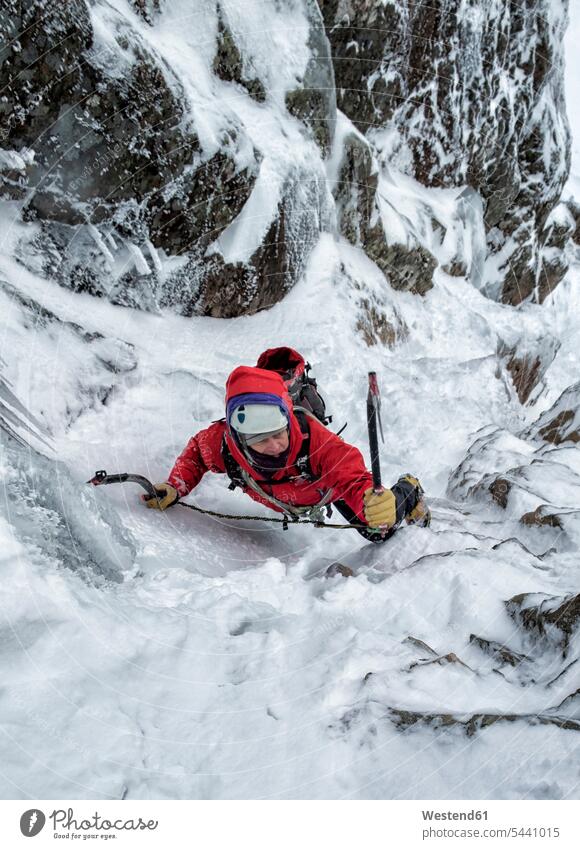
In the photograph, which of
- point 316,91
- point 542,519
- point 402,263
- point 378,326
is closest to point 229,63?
point 316,91

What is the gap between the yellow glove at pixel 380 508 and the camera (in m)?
3.68

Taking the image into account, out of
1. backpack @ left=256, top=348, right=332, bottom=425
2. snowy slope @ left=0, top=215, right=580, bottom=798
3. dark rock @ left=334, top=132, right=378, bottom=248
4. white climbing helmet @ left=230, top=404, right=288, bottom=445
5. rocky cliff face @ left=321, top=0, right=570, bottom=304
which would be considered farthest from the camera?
rocky cliff face @ left=321, top=0, right=570, bottom=304

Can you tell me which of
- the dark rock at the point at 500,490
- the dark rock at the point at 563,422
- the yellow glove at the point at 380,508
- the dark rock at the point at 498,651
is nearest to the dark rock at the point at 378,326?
the dark rock at the point at 563,422

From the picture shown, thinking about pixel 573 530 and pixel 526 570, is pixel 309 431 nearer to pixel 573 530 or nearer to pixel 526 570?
pixel 526 570

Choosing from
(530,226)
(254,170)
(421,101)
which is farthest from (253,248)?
(530,226)

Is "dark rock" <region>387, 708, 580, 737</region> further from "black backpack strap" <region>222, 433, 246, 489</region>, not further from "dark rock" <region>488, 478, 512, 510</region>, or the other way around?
"dark rock" <region>488, 478, 512, 510</region>

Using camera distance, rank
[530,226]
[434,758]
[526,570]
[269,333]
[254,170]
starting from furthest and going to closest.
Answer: [530,226], [269,333], [254,170], [526,570], [434,758]

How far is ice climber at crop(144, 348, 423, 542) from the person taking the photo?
3.56 meters

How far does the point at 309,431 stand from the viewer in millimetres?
3938

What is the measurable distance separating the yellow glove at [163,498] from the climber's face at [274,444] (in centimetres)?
87

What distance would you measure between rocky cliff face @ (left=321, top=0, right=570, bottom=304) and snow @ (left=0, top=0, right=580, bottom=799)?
461 centimetres

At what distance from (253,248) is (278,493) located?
4.21 meters

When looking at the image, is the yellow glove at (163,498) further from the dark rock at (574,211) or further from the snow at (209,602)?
the dark rock at (574,211)

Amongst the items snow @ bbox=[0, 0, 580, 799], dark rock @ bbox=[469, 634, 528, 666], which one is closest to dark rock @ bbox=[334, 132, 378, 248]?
snow @ bbox=[0, 0, 580, 799]
